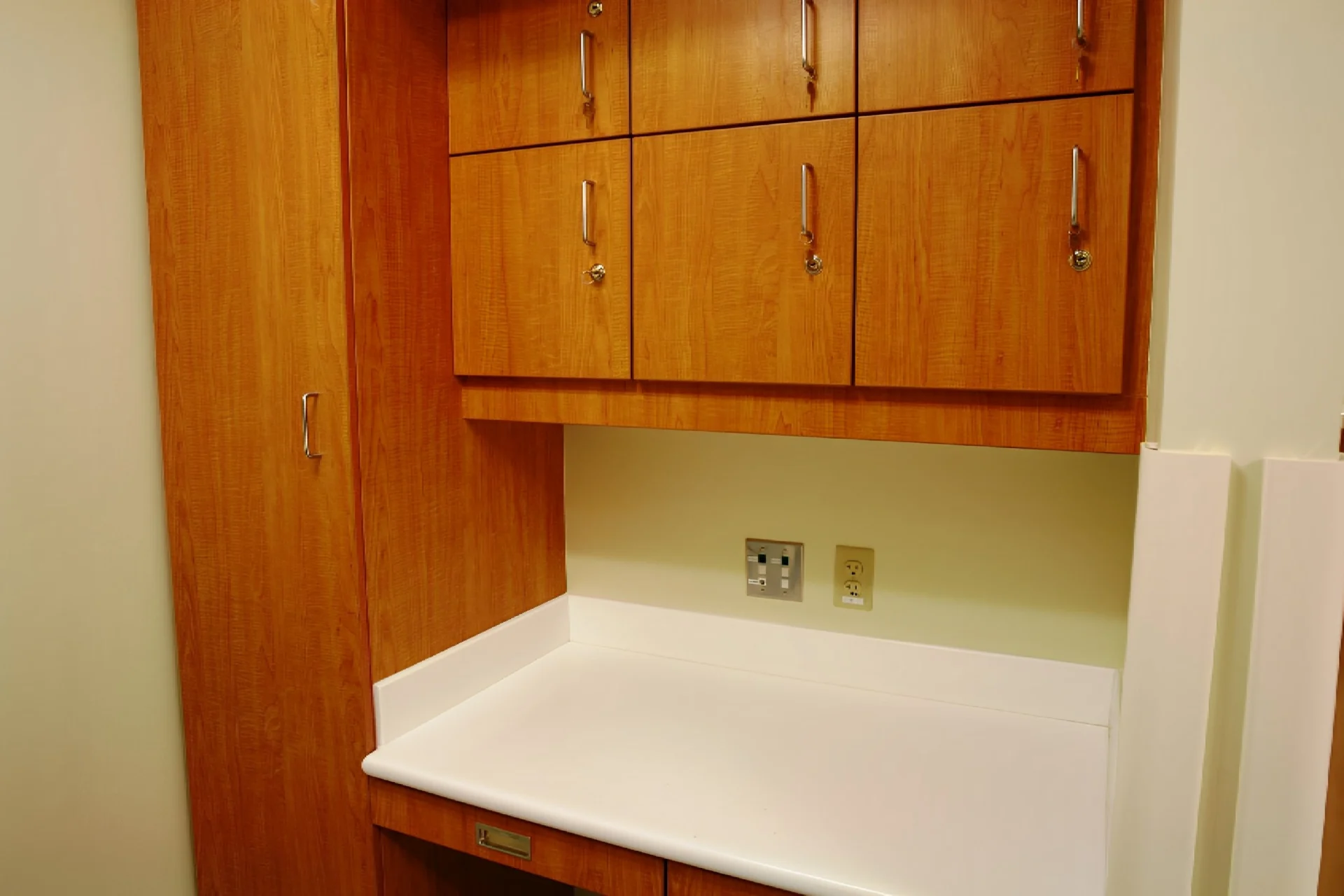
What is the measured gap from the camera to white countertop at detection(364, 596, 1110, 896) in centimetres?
101

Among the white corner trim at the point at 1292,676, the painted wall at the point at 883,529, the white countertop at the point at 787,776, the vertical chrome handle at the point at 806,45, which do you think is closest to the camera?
the white corner trim at the point at 1292,676

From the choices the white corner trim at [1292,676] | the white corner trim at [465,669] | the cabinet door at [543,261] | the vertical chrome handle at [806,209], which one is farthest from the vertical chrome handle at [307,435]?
the white corner trim at [1292,676]

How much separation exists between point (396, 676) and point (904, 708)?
0.88m

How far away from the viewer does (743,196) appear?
4.00 feet

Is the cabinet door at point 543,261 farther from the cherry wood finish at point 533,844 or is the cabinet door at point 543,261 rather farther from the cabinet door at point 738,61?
the cherry wood finish at point 533,844

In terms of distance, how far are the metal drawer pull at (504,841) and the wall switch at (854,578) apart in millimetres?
708

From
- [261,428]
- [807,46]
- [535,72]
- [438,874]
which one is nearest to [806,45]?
[807,46]

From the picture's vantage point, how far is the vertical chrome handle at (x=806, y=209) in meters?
1.16

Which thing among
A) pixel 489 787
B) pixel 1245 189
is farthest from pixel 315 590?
pixel 1245 189

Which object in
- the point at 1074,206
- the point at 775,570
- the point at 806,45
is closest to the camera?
the point at 1074,206

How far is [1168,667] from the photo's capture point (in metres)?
0.78

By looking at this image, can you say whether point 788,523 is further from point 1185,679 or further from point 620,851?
point 1185,679

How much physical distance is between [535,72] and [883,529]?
1.00m

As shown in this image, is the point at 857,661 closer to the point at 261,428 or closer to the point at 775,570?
the point at 775,570
